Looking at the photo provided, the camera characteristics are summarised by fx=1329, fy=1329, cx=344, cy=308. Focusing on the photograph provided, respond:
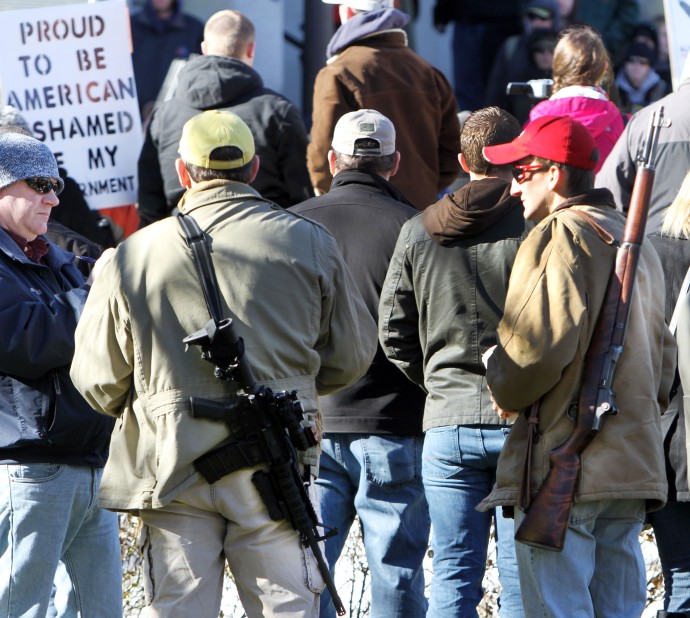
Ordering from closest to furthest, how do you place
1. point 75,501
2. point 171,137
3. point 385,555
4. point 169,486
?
1. point 169,486
2. point 75,501
3. point 385,555
4. point 171,137

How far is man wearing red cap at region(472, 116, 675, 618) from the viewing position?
375 cm

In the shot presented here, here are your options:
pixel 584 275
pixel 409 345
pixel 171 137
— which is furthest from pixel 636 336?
pixel 171 137

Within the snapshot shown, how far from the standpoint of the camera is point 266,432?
3.70m

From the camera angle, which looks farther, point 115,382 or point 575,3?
point 575,3

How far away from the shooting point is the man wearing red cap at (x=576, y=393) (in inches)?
148

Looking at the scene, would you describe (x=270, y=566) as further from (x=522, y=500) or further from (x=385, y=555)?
(x=385, y=555)

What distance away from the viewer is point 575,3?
395 inches

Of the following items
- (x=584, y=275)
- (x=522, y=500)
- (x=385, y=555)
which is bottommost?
(x=385, y=555)

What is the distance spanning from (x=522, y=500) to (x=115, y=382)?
1.21 meters

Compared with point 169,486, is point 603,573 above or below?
below

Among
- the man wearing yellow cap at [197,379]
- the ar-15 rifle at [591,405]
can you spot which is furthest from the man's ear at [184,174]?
the ar-15 rifle at [591,405]

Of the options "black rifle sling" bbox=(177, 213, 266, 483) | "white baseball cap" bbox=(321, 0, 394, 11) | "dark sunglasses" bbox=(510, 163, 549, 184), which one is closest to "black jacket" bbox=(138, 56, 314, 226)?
"white baseball cap" bbox=(321, 0, 394, 11)

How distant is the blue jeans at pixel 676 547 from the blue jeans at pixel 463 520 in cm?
53

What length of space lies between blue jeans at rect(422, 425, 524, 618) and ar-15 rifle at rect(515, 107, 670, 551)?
65 cm
